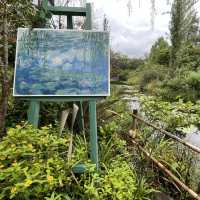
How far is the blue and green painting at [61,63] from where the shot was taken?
8.96 ft

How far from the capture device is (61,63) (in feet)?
9.09

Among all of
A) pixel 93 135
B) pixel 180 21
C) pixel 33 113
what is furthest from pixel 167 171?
pixel 180 21

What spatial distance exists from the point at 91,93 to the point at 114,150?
0.87m

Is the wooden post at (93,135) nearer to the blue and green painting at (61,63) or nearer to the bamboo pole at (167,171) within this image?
the blue and green painting at (61,63)

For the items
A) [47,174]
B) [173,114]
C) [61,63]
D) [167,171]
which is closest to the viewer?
[47,174]

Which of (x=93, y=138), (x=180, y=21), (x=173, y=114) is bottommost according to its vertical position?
(x=93, y=138)

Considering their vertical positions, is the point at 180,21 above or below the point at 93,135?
above

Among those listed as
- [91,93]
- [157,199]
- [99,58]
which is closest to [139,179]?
[157,199]

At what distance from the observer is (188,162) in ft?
10.8

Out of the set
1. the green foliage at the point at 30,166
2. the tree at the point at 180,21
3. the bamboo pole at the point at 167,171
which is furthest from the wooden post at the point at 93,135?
the tree at the point at 180,21

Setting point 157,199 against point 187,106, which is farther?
point 187,106

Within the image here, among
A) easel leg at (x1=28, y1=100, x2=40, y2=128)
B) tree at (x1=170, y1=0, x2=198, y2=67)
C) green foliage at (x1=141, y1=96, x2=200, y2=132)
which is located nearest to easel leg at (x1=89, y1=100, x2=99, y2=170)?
easel leg at (x1=28, y1=100, x2=40, y2=128)

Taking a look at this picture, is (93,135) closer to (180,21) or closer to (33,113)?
(33,113)

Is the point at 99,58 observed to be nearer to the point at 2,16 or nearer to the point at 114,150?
the point at 2,16
